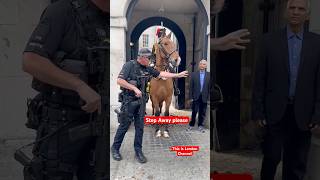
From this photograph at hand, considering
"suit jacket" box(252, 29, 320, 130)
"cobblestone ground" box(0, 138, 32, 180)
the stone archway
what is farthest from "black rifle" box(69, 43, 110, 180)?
"suit jacket" box(252, 29, 320, 130)

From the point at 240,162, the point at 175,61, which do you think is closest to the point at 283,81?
the point at 240,162

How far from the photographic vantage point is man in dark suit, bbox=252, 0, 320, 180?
2723 millimetres

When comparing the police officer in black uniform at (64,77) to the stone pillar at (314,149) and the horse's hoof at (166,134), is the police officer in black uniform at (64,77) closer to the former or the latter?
the horse's hoof at (166,134)

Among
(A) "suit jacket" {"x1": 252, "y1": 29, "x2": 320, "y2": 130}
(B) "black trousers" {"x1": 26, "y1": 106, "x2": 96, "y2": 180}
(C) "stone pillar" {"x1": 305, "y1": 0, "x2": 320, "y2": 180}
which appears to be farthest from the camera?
(C) "stone pillar" {"x1": 305, "y1": 0, "x2": 320, "y2": 180}

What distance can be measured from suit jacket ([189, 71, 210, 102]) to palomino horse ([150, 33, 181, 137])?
0.12 metres

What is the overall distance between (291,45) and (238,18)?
0.44m

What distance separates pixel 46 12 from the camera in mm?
2232

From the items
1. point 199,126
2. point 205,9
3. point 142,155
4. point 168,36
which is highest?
point 205,9

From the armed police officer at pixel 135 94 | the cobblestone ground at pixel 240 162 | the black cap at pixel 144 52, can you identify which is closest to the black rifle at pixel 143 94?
the armed police officer at pixel 135 94

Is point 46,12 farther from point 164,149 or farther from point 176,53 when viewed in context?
point 164,149

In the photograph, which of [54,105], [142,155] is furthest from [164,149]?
[54,105]

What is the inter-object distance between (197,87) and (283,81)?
956mm

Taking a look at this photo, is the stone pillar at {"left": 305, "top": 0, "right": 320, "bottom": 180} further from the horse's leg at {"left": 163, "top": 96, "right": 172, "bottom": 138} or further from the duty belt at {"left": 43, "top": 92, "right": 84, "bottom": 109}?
the duty belt at {"left": 43, "top": 92, "right": 84, "bottom": 109}

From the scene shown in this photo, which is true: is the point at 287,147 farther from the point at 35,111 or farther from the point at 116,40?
the point at 35,111
